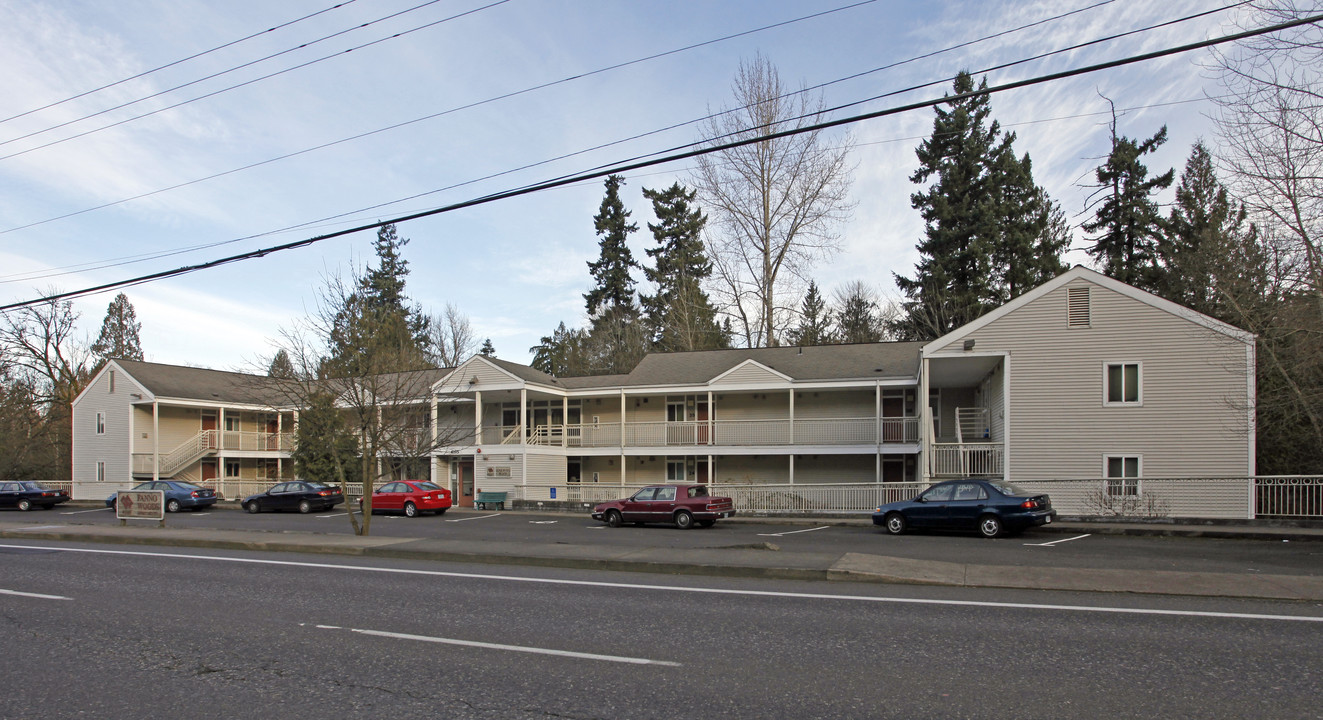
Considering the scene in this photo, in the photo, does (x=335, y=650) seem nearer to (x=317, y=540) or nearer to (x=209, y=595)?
(x=209, y=595)

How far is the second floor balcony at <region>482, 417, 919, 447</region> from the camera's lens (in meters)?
32.0

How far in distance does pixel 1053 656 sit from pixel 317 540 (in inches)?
542

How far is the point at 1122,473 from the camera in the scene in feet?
79.7

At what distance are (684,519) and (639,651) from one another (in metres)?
Result: 17.8

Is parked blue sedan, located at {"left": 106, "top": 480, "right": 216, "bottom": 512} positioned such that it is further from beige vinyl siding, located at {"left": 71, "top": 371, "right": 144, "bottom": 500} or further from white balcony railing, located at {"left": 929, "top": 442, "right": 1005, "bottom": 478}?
white balcony railing, located at {"left": 929, "top": 442, "right": 1005, "bottom": 478}

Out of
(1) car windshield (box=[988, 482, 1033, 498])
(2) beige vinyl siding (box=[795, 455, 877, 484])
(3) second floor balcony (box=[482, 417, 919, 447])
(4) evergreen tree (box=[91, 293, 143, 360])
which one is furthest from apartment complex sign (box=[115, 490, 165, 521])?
(4) evergreen tree (box=[91, 293, 143, 360])

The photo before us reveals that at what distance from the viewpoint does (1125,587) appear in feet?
34.6

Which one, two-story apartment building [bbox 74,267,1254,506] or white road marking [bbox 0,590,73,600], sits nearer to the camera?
white road marking [bbox 0,590,73,600]

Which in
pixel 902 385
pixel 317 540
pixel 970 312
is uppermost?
pixel 970 312

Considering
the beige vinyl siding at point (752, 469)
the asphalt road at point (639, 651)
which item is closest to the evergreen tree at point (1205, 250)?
the beige vinyl siding at point (752, 469)

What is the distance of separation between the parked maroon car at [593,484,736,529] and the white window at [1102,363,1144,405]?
11709mm

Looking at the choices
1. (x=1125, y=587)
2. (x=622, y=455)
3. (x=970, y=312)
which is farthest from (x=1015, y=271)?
(x=1125, y=587)

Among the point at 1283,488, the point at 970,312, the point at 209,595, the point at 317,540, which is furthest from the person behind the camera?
the point at 970,312

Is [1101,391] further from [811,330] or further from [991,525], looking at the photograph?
[811,330]
